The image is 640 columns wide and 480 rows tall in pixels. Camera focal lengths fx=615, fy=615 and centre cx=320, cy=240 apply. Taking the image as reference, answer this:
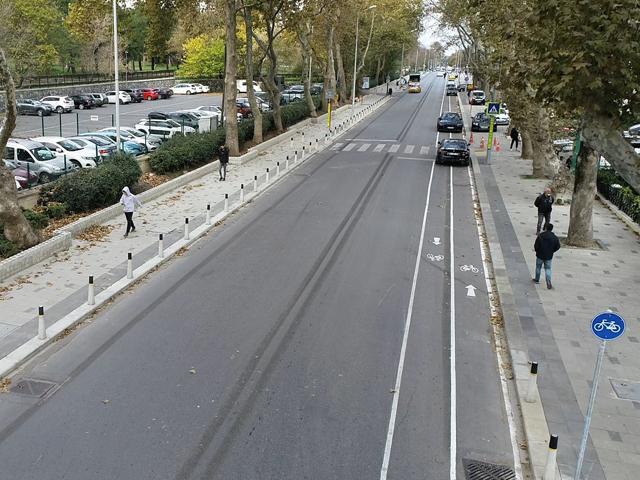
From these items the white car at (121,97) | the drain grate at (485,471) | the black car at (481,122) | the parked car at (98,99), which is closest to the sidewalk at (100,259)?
the drain grate at (485,471)

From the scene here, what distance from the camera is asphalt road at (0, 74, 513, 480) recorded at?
8.00m

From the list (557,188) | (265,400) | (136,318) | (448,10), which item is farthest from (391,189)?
(448,10)

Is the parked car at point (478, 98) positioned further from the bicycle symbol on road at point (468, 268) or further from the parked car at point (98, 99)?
the bicycle symbol on road at point (468, 268)

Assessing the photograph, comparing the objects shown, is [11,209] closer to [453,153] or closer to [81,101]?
[453,153]

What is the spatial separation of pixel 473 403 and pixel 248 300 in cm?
554

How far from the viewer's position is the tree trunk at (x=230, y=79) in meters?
28.8

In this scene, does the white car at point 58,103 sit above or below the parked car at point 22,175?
above

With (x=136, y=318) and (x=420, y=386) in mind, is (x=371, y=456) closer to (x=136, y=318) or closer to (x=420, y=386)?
(x=420, y=386)

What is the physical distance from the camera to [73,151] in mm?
26203

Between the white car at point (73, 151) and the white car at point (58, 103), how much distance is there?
2876 centimetres

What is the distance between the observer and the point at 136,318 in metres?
12.3

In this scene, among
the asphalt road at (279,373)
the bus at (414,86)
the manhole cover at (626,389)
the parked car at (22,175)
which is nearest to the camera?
the asphalt road at (279,373)

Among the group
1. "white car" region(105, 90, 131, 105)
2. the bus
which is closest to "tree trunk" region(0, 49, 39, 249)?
"white car" region(105, 90, 131, 105)

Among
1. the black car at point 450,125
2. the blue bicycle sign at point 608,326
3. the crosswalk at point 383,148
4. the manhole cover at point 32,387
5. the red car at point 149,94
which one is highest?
the red car at point 149,94
